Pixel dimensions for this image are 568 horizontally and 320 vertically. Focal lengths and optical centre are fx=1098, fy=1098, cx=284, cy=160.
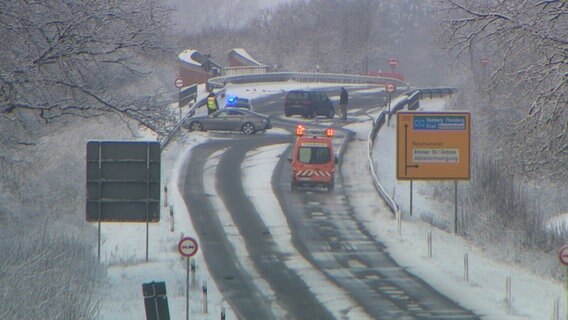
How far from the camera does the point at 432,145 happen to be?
3506 centimetres

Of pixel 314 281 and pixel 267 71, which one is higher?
pixel 267 71

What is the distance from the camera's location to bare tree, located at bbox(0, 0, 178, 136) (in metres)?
19.7

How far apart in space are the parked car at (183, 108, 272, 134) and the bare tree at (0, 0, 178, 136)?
26400 millimetres

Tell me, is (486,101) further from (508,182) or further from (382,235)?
(382,235)

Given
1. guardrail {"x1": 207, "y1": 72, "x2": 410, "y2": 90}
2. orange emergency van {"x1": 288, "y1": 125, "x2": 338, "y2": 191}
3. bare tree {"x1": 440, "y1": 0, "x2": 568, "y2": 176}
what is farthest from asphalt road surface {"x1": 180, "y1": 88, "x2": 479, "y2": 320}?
guardrail {"x1": 207, "y1": 72, "x2": 410, "y2": 90}

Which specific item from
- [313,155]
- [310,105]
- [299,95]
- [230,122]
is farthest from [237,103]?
[313,155]

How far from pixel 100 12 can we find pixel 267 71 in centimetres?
6424

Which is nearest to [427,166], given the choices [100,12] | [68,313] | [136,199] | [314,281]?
[314,281]

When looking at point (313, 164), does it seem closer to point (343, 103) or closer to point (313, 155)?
point (313, 155)

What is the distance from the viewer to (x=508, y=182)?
37.0 metres

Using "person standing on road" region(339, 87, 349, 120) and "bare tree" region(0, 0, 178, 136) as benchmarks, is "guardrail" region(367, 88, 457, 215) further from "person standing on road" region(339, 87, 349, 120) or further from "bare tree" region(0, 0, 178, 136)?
"bare tree" region(0, 0, 178, 136)

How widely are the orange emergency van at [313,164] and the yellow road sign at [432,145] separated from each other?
4416 mm

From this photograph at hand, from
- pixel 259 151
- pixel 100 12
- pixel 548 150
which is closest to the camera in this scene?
pixel 100 12

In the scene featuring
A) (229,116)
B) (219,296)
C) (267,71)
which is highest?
(267,71)
